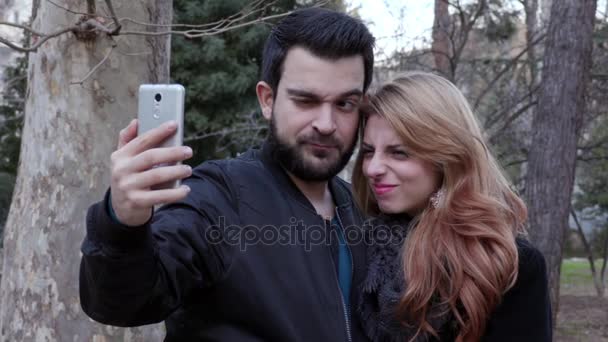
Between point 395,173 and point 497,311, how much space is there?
0.59 metres

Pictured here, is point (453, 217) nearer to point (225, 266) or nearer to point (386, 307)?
point (386, 307)

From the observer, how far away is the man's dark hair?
2342mm

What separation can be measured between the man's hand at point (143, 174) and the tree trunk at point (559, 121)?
7.25 m

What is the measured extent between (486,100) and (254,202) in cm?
1275

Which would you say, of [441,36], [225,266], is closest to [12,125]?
[441,36]

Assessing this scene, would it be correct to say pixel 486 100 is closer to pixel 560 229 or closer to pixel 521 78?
pixel 521 78

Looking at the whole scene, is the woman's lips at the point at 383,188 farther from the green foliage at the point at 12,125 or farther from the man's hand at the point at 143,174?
the green foliage at the point at 12,125

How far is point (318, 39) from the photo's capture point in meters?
2.34

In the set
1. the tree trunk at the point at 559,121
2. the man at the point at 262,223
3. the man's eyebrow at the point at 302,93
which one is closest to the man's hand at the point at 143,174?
the man at the point at 262,223

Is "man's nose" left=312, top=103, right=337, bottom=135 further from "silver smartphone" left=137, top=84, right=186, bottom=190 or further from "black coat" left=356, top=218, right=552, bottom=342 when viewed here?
"silver smartphone" left=137, top=84, right=186, bottom=190

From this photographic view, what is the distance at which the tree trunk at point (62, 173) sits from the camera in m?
3.53

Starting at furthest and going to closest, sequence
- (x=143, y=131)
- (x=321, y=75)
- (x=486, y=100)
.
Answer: (x=486, y=100) → (x=321, y=75) → (x=143, y=131)

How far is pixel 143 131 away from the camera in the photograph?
158 cm

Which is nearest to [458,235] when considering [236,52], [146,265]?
[146,265]
